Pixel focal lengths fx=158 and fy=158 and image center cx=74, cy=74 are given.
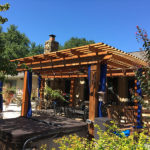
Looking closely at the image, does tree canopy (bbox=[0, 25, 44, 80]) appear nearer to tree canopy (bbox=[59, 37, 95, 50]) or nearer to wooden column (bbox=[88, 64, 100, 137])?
tree canopy (bbox=[59, 37, 95, 50])

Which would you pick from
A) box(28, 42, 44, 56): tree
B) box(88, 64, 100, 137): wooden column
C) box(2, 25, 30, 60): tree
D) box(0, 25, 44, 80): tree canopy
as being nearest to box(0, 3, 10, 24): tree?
box(88, 64, 100, 137): wooden column

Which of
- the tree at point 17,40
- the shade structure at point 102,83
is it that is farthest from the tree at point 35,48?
the shade structure at point 102,83

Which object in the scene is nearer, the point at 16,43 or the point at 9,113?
the point at 9,113

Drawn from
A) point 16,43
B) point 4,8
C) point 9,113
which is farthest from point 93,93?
point 16,43

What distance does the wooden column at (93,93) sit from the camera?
514 cm

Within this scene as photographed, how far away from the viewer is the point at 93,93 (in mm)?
5254

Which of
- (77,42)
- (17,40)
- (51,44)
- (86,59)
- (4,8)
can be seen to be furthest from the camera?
(77,42)

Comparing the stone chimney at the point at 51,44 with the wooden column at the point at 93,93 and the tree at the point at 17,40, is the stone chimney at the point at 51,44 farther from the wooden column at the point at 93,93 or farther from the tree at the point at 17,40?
the tree at the point at 17,40

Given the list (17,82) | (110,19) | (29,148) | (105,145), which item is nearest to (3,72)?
(29,148)

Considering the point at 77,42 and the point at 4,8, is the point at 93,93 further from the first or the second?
the point at 77,42

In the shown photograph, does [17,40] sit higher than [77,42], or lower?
lower

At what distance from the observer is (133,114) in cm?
711

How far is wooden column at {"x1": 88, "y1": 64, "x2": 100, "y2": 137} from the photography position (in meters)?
5.14

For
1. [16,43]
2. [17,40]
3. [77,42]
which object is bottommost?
[16,43]
